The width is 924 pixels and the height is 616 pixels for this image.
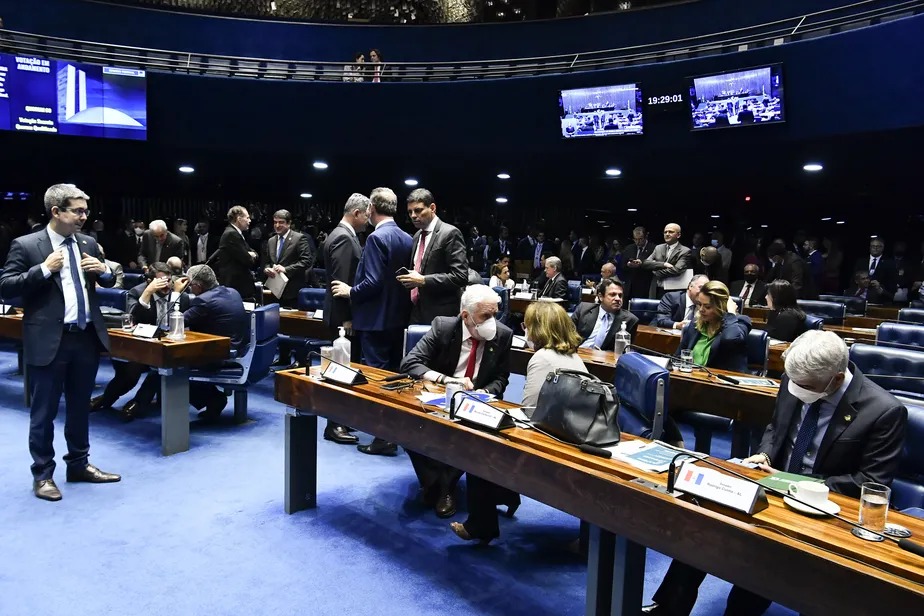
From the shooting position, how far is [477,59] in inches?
495

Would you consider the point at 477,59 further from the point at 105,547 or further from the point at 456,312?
the point at 105,547

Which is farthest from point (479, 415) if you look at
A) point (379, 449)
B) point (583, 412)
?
point (379, 449)

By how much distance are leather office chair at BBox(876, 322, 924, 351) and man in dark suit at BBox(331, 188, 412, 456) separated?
10.7 ft

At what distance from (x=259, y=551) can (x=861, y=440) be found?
93.8 inches

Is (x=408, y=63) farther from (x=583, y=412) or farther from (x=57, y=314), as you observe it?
(x=583, y=412)

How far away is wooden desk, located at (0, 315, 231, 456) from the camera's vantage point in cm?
410

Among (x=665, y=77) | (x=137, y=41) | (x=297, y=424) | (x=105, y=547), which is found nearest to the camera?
(x=105, y=547)

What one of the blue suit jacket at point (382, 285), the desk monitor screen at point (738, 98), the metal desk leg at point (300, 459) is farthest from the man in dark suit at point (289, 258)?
the desk monitor screen at point (738, 98)

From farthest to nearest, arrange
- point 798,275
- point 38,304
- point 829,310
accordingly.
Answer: point 798,275
point 829,310
point 38,304

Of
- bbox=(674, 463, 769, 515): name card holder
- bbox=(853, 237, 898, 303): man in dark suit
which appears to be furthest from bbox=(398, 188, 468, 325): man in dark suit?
bbox=(853, 237, 898, 303): man in dark suit

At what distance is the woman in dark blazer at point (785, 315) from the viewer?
16.0ft

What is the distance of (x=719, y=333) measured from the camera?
4.05 meters

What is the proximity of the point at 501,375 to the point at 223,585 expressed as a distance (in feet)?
5.21

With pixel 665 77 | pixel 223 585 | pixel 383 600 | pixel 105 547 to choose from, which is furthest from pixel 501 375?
pixel 665 77
